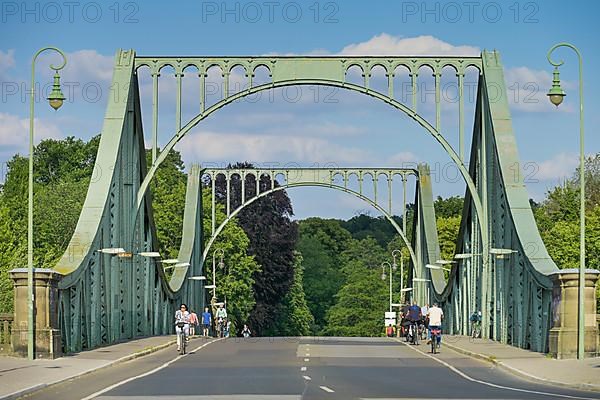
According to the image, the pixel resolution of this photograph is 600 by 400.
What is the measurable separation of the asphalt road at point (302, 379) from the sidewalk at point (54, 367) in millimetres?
350

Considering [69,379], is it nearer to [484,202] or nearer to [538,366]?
[538,366]

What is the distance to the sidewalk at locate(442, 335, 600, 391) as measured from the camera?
2734cm

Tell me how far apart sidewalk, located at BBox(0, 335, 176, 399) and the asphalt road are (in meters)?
0.35

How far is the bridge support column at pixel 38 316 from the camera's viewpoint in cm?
3416

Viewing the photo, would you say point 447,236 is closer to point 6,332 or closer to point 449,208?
point 449,208

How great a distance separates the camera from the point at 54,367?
31219 millimetres

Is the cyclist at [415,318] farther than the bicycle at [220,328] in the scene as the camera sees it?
No

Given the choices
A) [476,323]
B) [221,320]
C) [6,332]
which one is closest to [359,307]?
[221,320]

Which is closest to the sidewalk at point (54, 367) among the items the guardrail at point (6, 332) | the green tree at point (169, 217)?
the guardrail at point (6, 332)

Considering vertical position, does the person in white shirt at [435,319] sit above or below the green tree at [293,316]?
above

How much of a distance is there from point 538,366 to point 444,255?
90.7m

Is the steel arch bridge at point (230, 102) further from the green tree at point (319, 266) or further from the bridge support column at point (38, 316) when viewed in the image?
the green tree at point (319, 266)

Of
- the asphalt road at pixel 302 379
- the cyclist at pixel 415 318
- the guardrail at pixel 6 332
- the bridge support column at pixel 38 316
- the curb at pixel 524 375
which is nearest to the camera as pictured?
the asphalt road at pixel 302 379

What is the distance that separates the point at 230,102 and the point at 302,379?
19.5m
